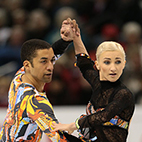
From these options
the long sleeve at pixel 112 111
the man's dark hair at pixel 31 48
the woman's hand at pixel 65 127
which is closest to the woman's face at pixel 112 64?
the long sleeve at pixel 112 111

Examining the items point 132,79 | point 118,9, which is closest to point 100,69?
point 132,79

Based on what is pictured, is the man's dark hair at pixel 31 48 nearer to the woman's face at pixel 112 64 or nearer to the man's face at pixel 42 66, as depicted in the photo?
the man's face at pixel 42 66

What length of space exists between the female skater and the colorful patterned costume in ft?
0.37

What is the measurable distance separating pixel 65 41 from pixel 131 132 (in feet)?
7.73

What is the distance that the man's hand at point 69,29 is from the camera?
3.75 meters

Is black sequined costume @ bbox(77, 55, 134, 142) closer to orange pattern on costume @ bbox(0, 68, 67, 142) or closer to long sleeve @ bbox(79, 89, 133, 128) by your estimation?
long sleeve @ bbox(79, 89, 133, 128)

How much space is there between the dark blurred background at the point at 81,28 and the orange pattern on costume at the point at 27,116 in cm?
304

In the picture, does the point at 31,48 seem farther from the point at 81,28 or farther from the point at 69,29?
the point at 81,28

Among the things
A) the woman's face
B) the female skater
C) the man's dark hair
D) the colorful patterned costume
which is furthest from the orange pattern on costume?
the woman's face

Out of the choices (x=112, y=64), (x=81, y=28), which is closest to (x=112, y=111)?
A: (x=112, y=64)

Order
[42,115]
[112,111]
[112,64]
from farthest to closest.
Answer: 1. [42,115]
2. [112,64]
3. [112,111]

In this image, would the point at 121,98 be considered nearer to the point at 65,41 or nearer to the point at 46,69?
the point at 46,69

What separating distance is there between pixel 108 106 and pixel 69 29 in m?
1.01

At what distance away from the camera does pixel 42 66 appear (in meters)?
3.58
